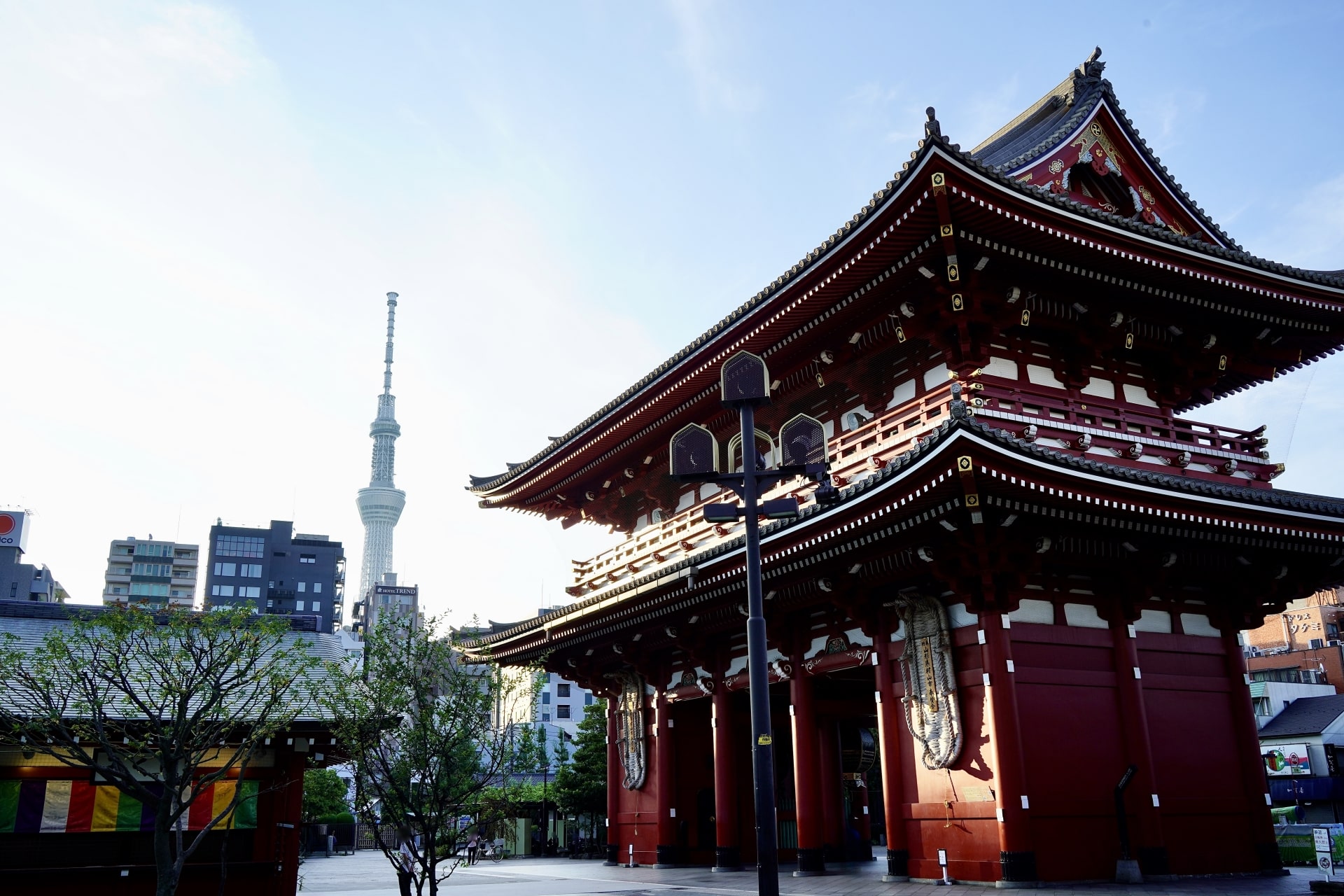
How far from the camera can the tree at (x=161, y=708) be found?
16141 millimetres

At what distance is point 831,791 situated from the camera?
81.8ft

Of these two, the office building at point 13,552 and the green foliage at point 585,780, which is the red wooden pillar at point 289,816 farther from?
the office building at point 13,552

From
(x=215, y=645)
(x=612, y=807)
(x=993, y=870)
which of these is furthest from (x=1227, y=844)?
(x=215, y=645)

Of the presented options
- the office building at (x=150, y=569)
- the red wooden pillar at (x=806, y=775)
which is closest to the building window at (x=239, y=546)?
the office building at (x=150, y=569)

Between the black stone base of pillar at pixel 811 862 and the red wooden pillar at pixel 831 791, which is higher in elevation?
the red wooden pillar at pixel 831 791

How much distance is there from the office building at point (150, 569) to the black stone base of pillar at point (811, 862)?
143499mm

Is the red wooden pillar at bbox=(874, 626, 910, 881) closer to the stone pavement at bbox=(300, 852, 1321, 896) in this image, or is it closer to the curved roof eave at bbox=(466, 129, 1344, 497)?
the stone pavement at bbox=(300, 852, 1321, 896)

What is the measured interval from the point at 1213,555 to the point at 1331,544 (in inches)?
85.7

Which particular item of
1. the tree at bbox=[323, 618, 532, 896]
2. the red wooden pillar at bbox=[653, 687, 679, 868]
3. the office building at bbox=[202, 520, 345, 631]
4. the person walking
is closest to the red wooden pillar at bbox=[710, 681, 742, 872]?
A: the red wooden pillar at bbox=[653, 687, 679, 868]

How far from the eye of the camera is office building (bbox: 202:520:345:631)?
141m

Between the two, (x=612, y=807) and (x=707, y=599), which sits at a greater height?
(x=707, y=599)

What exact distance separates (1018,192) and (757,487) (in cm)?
976

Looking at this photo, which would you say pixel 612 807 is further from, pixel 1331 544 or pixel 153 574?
pixel 153 574

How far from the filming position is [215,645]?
722 inches
